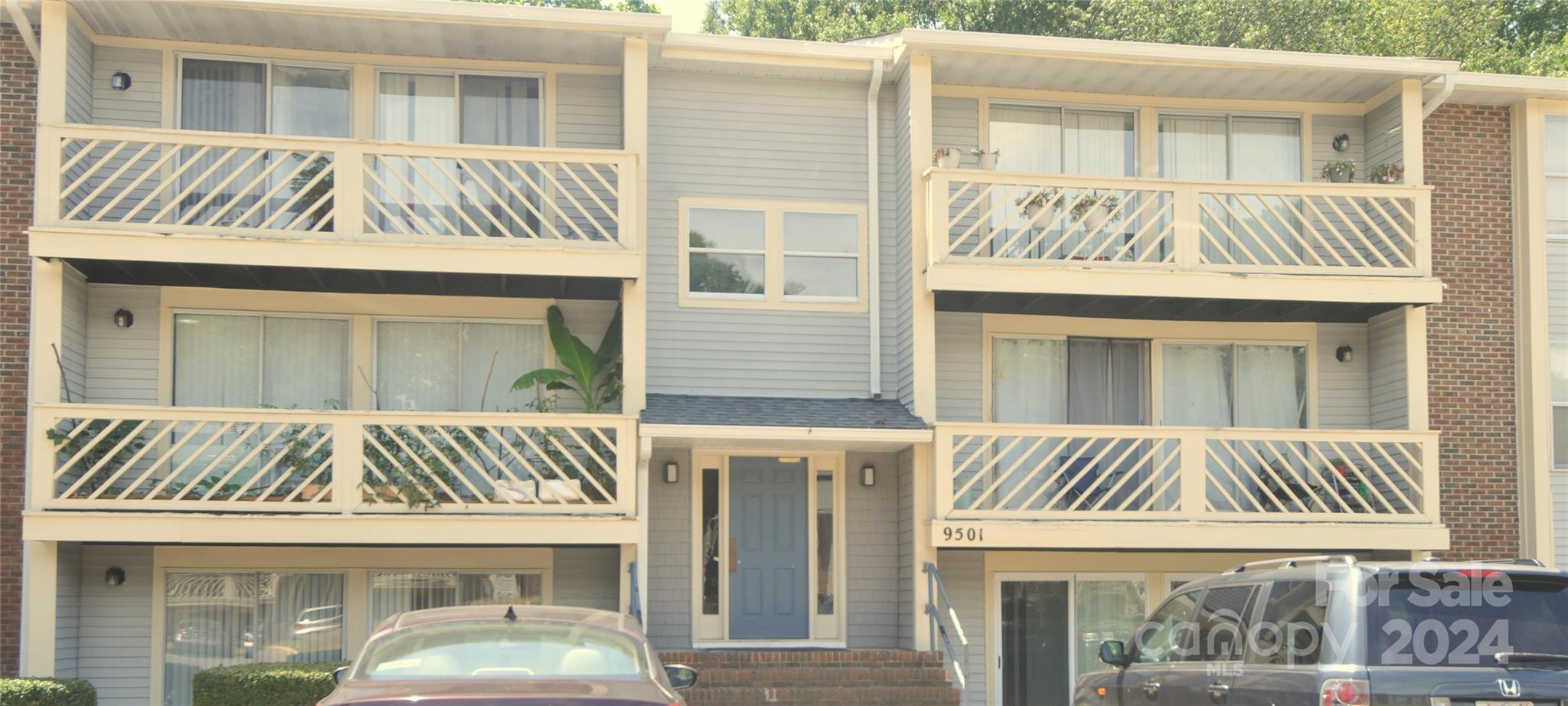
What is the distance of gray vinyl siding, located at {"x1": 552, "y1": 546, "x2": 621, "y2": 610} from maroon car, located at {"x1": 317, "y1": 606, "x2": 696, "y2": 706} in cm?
812

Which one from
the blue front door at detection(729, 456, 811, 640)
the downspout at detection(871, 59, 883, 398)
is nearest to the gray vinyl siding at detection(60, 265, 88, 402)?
the blue front door at detection(729, 456, 811, 640)

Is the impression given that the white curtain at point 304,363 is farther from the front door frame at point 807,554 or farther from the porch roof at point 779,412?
the front door frame at point 807,554

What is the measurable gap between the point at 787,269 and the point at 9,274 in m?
7.83

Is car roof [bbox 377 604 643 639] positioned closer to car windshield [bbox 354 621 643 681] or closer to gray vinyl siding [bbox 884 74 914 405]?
car windshield [bbox 354 621 643 681]

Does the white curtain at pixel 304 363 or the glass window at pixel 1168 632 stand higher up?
the white curtain at pixel 304 363

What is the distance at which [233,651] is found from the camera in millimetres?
16562

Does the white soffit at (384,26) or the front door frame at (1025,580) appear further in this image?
the front door frame at (1025,580)

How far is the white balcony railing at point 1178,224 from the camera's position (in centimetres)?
1730

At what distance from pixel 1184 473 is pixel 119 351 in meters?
10.7

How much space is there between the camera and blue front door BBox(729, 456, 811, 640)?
17.5 m

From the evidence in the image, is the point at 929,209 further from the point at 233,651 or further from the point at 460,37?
the point at 233,651

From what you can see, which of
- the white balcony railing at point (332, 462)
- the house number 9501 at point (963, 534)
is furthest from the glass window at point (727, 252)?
the house number 9501 at point (963, 534)

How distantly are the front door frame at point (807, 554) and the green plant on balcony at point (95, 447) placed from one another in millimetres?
5499

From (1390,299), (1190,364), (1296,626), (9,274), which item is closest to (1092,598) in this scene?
(1190,364)
